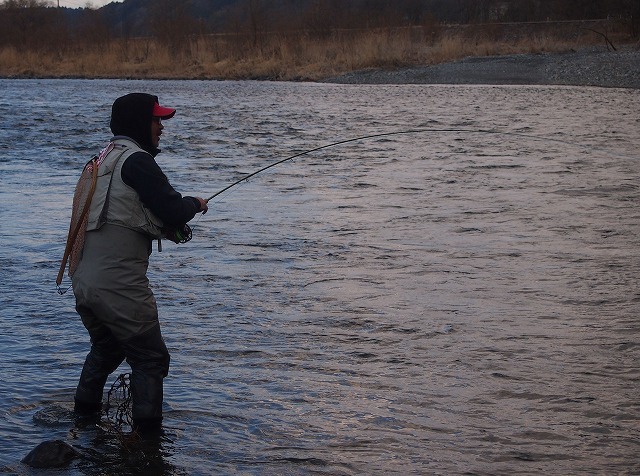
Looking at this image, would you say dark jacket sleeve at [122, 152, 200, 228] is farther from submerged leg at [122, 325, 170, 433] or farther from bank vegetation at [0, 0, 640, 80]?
bank vegetation at [0, 0, 640, 80]

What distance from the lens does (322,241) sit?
9.13 m

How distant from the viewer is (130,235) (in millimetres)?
4309

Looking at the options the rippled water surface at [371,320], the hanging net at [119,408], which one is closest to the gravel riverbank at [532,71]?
the rippled water surface at [371,320]

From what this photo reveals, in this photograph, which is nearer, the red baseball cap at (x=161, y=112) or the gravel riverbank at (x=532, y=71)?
the red baseball cap at (x=161, y=112)

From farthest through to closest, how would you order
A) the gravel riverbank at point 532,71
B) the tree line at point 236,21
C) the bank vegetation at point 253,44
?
the tree line at point 236,21 < the bank vegetation at point 253,44 < the gravel riverbank at point 532,71

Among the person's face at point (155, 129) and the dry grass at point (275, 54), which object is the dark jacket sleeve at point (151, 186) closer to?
the person's face at point (155, 129)

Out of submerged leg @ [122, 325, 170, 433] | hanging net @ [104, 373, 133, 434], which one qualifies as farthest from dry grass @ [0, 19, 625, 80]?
submerged leg @ [122, 325, 170, 433]

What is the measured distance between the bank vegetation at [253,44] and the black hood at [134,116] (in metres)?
36.5

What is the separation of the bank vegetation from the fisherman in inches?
1436

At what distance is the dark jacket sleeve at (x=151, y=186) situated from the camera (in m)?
4.21

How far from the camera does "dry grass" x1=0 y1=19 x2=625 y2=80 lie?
4144cm

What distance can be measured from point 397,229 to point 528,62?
2929 cm

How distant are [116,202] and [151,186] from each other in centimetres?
18

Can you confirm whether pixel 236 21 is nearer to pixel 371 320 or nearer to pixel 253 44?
pixel 253 44
